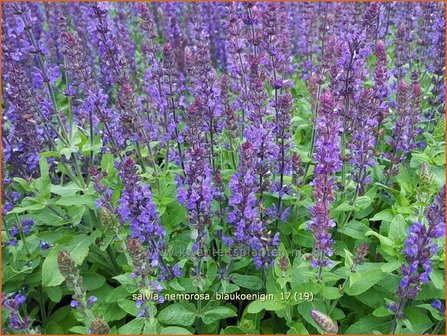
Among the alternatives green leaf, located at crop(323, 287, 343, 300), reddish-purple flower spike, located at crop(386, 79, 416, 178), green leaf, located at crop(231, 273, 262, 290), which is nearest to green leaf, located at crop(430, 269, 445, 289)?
green leaf, located at crop(323, 287, 343, 300)

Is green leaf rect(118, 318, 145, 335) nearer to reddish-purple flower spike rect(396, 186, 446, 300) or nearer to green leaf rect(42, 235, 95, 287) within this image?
green leaf rect(42, 235, 95, 287)

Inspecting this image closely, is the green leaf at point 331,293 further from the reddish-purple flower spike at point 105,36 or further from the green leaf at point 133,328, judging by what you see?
the reddish-purple flower spike at point 105,36

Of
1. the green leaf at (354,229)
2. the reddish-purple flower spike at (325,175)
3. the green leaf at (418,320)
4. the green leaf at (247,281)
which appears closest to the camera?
the reddish-purple flower spike at (325,175)

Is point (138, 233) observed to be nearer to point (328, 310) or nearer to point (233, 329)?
point (233, 329)

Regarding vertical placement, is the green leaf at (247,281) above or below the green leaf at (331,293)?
below

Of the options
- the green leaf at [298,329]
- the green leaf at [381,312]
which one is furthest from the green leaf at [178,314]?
the green leaf at [381,312]

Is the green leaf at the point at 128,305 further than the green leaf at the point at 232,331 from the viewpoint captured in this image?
No

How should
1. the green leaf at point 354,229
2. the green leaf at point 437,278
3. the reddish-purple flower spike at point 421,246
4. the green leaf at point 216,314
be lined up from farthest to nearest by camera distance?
the green leaf at point 354,229 < the green leaf at point 216,314 < the green leaf at point 437,278 < the reddish-purple flower spike at point 421,246

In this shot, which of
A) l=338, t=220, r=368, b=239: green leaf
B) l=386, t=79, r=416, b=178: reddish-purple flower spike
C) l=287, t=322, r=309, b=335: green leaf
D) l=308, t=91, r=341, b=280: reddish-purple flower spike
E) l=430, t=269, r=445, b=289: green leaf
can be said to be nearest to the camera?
l=308, t=91, r=341, b=280: reddish-purple flower spike
